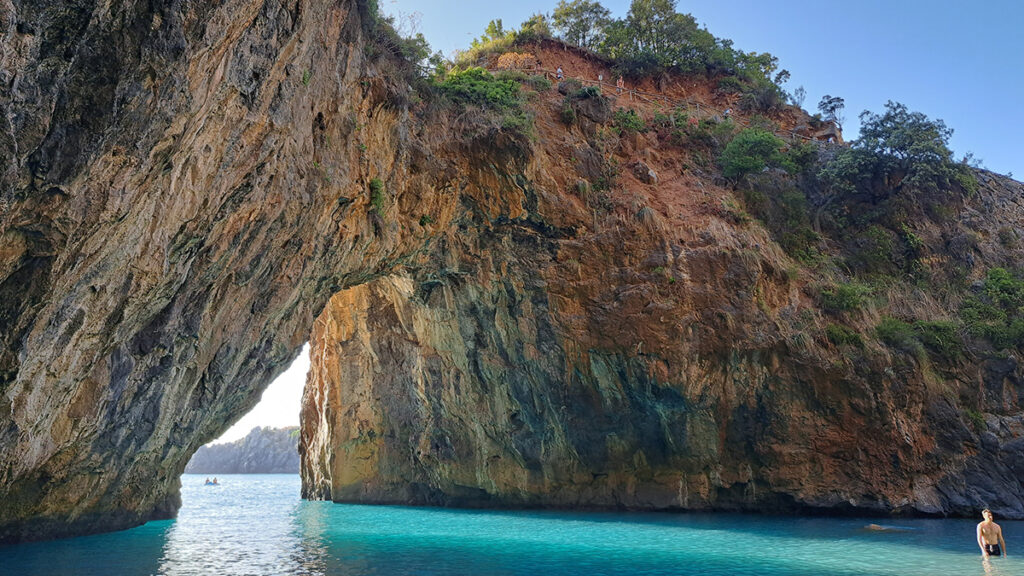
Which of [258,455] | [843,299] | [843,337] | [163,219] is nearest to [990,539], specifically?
[843,337]

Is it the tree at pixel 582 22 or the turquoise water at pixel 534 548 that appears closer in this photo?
the turquoise water at pixel 534 548

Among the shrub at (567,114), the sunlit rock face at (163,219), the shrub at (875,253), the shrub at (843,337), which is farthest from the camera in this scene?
the shrub at (875,253)

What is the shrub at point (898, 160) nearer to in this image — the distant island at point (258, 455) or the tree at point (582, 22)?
the tree at point (582, 22)

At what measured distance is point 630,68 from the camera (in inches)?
1179

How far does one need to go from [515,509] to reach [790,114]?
2346 centimetres

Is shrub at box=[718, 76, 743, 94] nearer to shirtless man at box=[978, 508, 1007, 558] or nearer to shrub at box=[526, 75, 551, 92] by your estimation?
shrub at box=[526, 75, 551, 92]

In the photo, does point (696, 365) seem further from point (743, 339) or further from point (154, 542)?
point (154, 542)

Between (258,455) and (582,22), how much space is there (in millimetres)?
100547

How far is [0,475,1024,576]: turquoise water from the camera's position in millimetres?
10727

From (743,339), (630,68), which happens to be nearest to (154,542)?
(743,339)

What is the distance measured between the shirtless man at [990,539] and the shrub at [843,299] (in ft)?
34.6

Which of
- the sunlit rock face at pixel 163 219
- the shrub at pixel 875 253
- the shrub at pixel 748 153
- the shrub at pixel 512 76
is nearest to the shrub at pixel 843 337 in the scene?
the shrub at pixel 875 253

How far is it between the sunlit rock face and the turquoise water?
2359 millimetres

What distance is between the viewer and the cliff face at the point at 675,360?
1958cm
